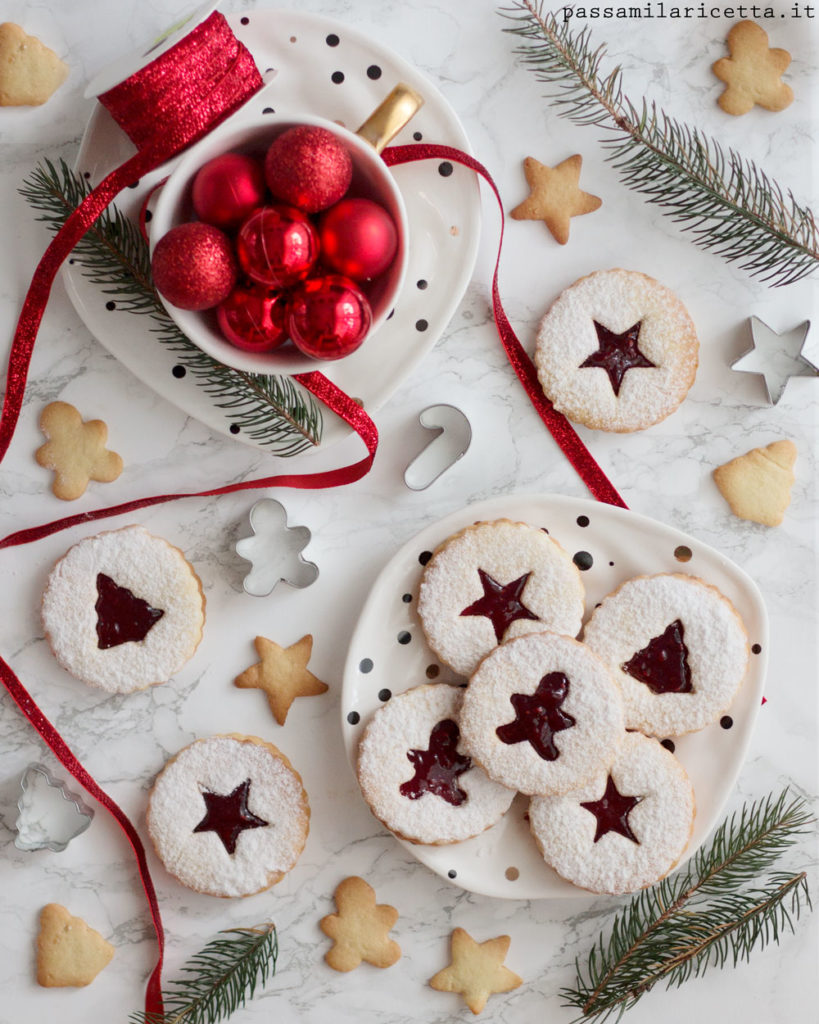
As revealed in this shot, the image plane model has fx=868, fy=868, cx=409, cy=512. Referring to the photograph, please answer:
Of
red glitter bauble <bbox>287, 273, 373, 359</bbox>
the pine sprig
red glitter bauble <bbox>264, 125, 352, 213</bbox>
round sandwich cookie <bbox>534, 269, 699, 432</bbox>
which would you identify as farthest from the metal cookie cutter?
the pine sprig

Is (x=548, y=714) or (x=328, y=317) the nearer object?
(x=328, y=317)

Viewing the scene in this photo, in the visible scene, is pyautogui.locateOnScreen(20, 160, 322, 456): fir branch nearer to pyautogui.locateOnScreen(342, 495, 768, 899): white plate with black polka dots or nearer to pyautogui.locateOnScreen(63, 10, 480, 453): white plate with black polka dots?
pyautogui.locateOnScreen(63, 10, 480, 453): white plate with black polka dots

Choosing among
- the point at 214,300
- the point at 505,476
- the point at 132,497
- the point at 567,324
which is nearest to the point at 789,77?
the point at 567,324

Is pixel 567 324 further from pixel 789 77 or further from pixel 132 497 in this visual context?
pixel 132 497

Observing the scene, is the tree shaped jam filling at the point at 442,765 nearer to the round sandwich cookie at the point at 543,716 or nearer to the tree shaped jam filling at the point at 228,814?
the round sandwich cookie at the point at 543,716

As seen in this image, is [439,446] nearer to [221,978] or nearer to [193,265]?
[193,265]

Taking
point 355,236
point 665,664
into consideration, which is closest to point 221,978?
point 665,664
